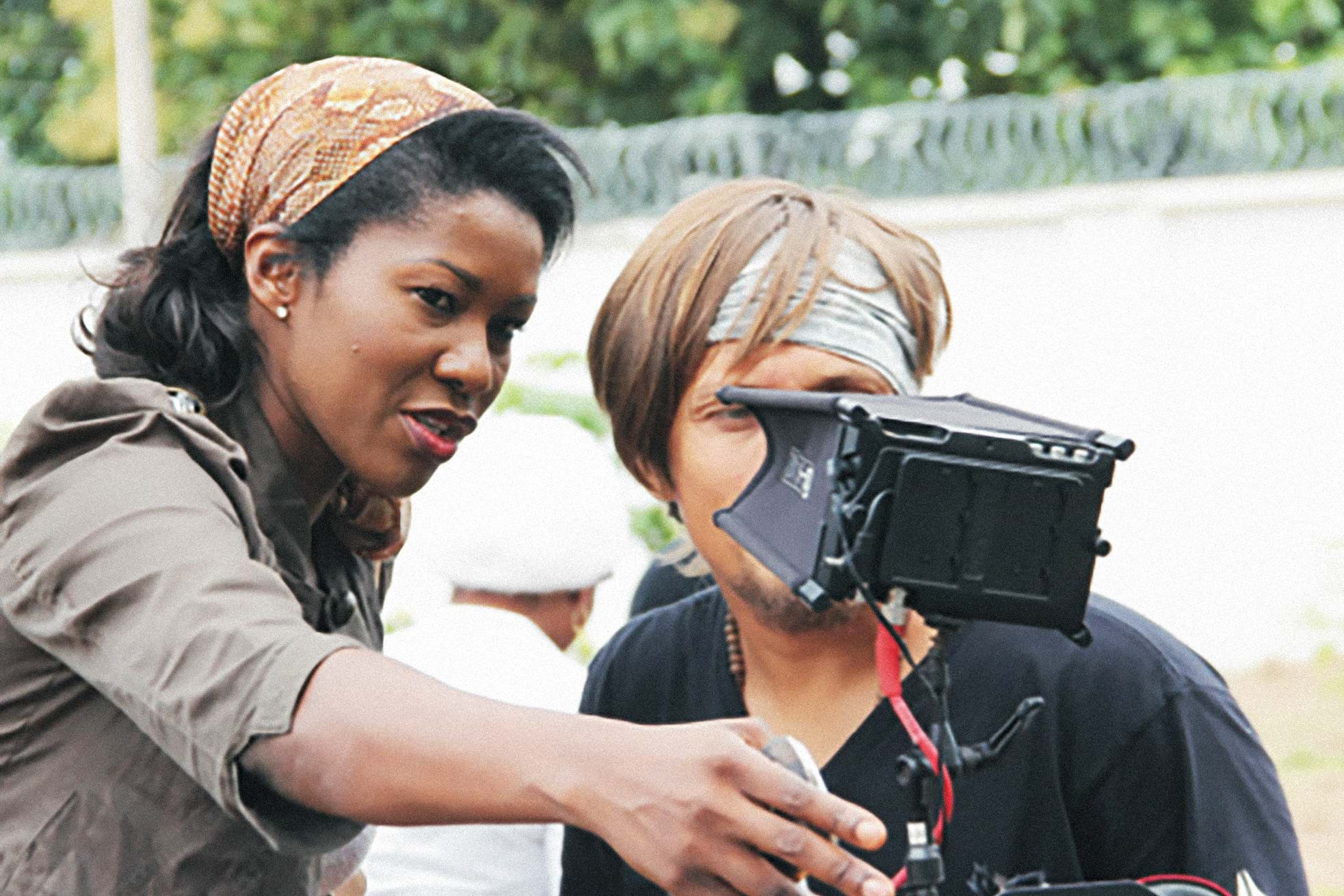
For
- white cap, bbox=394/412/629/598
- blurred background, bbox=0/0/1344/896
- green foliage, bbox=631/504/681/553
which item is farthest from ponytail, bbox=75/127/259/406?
green foliage, bbox=631/504/681/553

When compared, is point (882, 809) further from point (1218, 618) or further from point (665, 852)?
point (1218, 618)

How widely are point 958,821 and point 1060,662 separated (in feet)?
0.72

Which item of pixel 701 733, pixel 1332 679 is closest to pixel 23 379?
pixel 1332 679

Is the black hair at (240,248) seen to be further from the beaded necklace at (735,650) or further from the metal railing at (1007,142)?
the metal railing at (1007,142)

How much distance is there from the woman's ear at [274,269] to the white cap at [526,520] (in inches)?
68.2

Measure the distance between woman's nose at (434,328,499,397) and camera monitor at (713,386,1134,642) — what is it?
57 cm

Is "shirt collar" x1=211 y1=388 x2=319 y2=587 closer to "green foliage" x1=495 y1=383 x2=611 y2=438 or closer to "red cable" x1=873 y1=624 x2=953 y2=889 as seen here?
"red cable" x1=873 y1=624 x2=953 y2=889

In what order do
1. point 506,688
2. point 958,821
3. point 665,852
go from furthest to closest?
point 506,688 → point 958,821 → point 665,852

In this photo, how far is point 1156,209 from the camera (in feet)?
27.9

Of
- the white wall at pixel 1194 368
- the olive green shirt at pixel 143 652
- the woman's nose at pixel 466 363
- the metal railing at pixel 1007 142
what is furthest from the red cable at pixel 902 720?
the metal railing at pixel 1007 142

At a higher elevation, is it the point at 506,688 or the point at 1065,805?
the point at 1065,805

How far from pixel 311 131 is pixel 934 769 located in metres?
1.03

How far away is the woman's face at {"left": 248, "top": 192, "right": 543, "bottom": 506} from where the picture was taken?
1.92 metres

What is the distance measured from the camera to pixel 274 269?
6.57 feet
